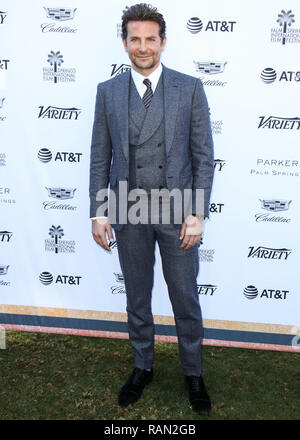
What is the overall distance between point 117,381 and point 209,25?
2613 mm

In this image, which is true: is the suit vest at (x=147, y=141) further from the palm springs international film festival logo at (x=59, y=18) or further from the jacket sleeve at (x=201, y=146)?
the palm springs international film festival logo at (x=59, y=18)

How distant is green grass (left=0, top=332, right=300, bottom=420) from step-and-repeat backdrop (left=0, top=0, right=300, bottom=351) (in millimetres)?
174

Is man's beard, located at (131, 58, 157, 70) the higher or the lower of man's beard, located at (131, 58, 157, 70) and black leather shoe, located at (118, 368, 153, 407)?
the higher

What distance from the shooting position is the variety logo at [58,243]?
3.30 m

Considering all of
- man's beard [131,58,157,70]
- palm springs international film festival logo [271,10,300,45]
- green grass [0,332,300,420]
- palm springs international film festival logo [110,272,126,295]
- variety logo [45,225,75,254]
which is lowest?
green grass [0,332,300,420]

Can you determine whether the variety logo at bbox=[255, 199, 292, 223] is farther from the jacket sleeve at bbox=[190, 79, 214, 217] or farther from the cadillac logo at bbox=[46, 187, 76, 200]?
the cadillac logo at bbox=[46, 187, 76, 200]

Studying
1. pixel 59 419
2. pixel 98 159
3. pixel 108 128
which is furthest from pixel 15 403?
pixel 108 128

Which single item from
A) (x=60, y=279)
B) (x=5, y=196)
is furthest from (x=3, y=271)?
(x=5, y=196)

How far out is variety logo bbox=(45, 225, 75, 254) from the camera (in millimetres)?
3299

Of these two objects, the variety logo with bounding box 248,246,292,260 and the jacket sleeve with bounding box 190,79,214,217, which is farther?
the variety logo with bounding box 248,246,292,260

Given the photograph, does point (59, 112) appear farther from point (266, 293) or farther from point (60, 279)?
point (266, 293)

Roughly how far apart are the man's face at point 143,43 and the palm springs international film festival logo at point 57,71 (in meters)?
0.91

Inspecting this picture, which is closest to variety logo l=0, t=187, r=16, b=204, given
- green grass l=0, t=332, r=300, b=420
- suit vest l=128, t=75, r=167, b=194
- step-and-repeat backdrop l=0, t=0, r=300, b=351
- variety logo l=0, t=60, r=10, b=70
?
step-and-repeat backdrop l=0, t=0, r=300, b=351
